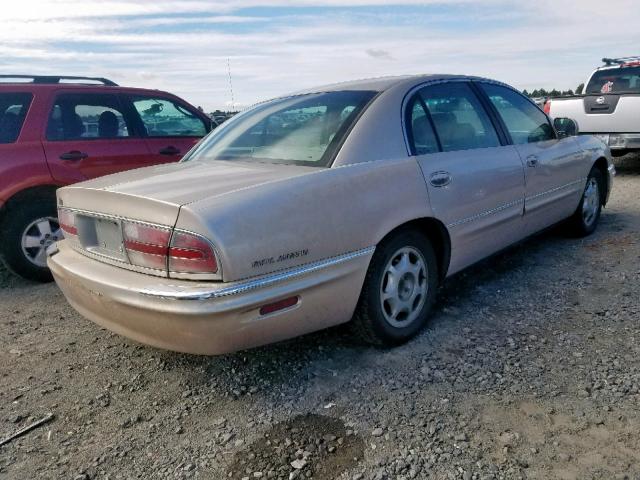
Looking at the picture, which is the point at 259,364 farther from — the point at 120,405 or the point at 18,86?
the point at 18,86

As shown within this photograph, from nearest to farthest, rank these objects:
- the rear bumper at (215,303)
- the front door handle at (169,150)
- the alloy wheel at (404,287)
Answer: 1. the rear bumper at (215,303)
2. the alloy wheel at (404,287)
3. the front door handle at (169,150)

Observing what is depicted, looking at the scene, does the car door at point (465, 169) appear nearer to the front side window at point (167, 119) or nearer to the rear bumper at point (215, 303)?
the rear bumper at point (215, 303)

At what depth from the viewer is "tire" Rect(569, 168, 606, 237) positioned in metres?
4.95

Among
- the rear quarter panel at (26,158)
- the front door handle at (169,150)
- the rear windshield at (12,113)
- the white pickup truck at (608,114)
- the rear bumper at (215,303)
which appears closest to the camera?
the rear bumper at (215,303)

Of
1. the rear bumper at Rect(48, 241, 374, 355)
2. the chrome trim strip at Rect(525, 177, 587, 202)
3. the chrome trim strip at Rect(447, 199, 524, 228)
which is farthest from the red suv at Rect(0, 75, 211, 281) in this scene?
the chrome trim strip at Rect(525, 177, 587, 202)

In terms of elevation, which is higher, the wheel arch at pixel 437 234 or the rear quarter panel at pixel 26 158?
the rear quarter panel at pixel 26 158

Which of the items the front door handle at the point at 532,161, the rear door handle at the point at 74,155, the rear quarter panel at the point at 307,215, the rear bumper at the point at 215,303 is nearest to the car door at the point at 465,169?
the front door handle at the point at 532,161

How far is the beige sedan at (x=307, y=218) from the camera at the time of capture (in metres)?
2.28

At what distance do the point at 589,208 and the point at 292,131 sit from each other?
11.1ft

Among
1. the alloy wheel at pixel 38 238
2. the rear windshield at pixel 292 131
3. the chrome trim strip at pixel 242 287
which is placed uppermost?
the rear windshield at pixel 292 131

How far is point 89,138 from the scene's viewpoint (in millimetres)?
4883

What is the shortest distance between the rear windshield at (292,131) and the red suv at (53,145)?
5.59ft

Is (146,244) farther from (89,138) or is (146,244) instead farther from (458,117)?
(89,138)

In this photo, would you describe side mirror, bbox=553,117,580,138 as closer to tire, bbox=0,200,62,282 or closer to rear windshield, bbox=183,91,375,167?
rear windshield, bbox=183,91,375,167
